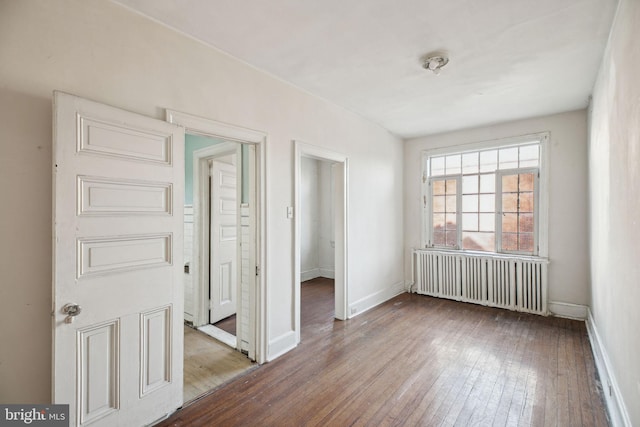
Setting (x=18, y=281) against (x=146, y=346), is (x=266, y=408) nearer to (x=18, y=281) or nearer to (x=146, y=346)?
(x=146, y=346)

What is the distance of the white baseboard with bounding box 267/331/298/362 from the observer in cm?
288

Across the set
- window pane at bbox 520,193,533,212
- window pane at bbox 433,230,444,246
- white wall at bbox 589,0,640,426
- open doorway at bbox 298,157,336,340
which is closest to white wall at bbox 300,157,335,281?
open doorway at bbox 298,157,336,340

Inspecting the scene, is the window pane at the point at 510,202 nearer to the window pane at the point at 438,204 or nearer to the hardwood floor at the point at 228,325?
the window pane at the point at 438,204

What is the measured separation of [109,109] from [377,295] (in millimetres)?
4028

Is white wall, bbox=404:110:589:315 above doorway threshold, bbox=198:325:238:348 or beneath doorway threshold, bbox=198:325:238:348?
above

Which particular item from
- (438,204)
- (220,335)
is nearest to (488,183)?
(438,204)

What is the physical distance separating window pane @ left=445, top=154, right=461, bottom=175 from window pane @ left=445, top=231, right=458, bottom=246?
1025 mm

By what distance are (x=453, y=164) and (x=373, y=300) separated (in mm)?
2663

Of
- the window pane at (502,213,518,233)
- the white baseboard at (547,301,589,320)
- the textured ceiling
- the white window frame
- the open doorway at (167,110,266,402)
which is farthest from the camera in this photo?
the window pane at (502,213,518,233)

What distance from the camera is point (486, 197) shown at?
4.66 m

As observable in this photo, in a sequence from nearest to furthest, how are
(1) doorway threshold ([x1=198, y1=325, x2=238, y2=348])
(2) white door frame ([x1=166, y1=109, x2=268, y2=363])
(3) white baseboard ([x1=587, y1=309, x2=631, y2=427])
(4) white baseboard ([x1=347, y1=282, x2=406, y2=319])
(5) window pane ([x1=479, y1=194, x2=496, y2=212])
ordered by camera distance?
1. (3) white baseboard ([x1=587, y1=309, x2=631, y2=427])
2. (2) white door frame ([x1=166, y1=109, x2=268, y2=363])
3. (1) doorway threshold ([x1=198, y1=325, x2=238, y2=348])
4. (4) white baseboard ([x1=347, y1=282, x2=406, y2=319])
5. (5) window pane ([x1=479, y1=194, x2=496, y2=212])

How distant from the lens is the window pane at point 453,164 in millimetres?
4953

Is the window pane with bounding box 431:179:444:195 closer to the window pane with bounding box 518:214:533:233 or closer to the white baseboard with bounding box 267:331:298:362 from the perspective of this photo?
the window pane with bounding box 518:214:533:233

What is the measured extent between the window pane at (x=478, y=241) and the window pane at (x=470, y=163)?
1047mm
